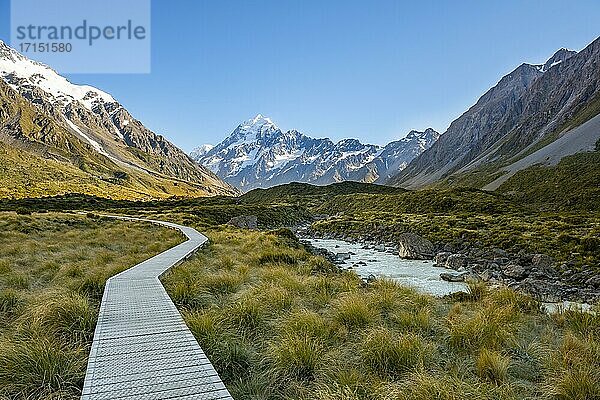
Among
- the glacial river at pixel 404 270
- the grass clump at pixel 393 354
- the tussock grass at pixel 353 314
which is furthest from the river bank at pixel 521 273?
the grass clump at pixel 393 354

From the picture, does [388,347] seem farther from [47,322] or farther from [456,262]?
[456,262]

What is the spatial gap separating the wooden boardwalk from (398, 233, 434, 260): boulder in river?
18334 millimetres

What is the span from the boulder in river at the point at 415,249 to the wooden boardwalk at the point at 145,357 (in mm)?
18334

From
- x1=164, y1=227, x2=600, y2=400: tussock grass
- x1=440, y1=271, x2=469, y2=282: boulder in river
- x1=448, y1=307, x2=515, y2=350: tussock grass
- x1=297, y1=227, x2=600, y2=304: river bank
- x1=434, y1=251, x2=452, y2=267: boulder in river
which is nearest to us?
x1=164, y1=227, x2=600, y2=400: tussock grass

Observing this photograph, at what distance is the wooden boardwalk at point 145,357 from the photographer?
411 cm

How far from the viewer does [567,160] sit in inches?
3182

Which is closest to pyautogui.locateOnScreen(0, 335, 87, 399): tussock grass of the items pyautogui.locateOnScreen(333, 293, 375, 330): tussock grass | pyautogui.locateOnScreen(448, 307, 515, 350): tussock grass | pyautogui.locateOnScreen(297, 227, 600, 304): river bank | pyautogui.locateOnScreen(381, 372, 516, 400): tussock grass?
pyautogui.locateOnScreen(381, 372, 516, 400): tussock grass

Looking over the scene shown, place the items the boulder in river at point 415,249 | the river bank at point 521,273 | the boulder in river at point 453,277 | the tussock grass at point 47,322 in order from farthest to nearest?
the boulder in river at point 415,249 < the boulder in river at point 453,277 < the river bank at point 521,273 < the tussock grass at point 47,322

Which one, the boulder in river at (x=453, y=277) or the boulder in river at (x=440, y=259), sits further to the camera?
the boulder in river at (x=440, y=259)

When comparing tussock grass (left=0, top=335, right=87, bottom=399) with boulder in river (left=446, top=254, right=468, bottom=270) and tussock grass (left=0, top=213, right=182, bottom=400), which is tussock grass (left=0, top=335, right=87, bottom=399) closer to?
tussock grass (left=0, top=213, right=182, bottom=400)

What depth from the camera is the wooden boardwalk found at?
411cm

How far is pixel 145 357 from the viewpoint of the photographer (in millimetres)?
4922

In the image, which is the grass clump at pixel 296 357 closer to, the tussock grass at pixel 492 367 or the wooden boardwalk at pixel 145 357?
the wooden boardwalk at pixel 145 357

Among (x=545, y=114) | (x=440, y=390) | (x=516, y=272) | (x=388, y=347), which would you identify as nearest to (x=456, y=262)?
(x=516, y=272)
